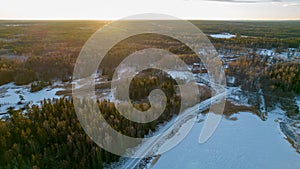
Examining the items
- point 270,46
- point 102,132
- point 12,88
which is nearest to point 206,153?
point 102,132

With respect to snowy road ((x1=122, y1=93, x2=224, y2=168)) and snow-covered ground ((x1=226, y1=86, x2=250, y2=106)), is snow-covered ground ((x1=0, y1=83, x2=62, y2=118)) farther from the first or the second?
snow-covered ground ((x1=226, y1=86, x2=250, y2=106))

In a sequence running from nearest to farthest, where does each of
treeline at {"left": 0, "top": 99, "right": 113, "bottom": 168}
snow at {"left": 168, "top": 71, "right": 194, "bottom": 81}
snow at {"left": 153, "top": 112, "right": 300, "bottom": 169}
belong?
treeline at {"left": 0, "top": 99, "right": 113, "bottom": 168}, snow at {"left": 153, "top": 112, "right": 300, "bottom": 169}, snow at {"left": 168, "top": 71, "right": 194, "bottom": 81}

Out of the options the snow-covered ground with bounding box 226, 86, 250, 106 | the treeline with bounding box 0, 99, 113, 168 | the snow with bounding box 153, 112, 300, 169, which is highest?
the snow-covered ground with bounding box 226, 86, 250, 106

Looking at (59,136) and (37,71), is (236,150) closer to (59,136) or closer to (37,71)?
(59,136)

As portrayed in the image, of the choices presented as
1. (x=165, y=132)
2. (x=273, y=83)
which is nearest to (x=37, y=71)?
(x=165, y=132)

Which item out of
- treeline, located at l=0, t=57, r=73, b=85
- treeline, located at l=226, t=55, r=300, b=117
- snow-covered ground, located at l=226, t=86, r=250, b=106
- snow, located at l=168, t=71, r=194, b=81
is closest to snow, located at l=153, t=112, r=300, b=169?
snow-covered ground, located at l=226, t=86, r=250, b=106

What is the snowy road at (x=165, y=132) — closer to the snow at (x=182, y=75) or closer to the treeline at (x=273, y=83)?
the treeline at (x=273, y=83)
